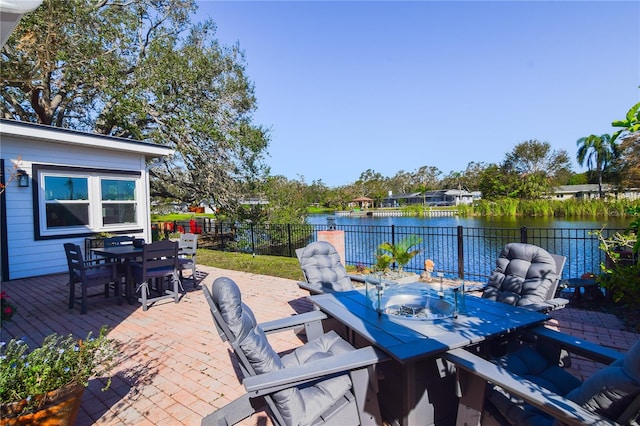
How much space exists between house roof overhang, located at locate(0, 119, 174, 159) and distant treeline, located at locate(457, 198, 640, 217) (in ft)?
64.1

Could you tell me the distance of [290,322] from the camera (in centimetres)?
246

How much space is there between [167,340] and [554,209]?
24.6m

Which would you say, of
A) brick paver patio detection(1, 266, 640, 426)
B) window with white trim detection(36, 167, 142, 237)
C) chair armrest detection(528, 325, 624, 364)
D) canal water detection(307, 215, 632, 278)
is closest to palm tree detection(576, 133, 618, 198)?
canal water detection(307, 215, 632, 278)

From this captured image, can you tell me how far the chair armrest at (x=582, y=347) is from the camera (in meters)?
1.64

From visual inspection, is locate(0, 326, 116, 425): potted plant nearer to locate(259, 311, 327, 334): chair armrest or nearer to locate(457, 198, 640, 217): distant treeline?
locate(259, 311, 327, 334): chair armrest

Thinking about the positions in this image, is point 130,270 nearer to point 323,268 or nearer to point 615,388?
point 323,268

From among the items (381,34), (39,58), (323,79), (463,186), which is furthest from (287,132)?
(463,186)

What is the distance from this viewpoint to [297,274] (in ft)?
22.2

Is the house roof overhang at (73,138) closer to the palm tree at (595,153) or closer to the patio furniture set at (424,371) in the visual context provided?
the patio furniture set at (424,371)

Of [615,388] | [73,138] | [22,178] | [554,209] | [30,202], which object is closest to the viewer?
[615,388]

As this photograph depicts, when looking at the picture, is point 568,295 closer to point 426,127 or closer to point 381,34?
point 381,34

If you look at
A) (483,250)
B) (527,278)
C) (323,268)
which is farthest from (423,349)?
(483,250)

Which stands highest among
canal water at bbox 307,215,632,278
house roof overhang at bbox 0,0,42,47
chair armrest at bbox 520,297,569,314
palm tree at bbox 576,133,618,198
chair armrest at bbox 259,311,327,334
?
palm tree at bbox 576,133,618,198

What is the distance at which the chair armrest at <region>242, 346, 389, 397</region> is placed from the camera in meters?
1.51
